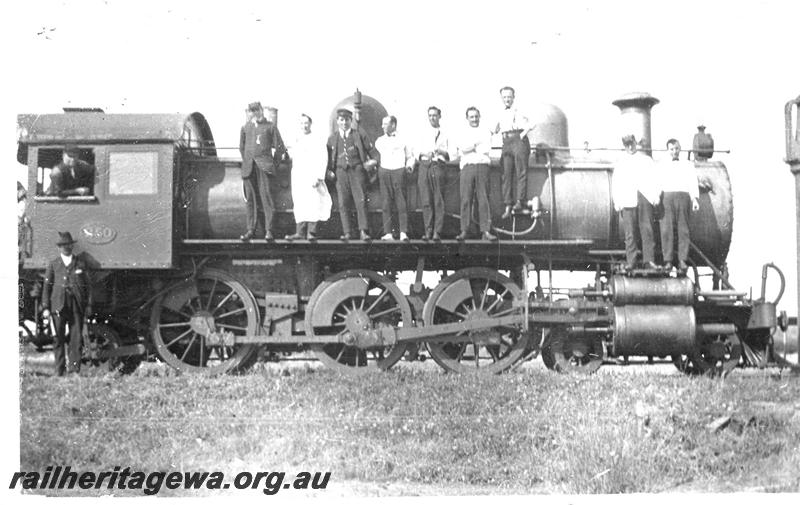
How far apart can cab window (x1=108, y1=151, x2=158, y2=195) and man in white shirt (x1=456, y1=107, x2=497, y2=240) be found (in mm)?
3816

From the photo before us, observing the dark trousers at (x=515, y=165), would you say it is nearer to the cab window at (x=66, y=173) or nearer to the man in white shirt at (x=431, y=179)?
the man in white shirt at (x=431, y=179)

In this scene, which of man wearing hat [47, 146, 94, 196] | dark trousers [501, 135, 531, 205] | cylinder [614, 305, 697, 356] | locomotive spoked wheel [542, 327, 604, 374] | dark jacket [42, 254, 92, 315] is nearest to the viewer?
cylinder [614, 305, 697, 356]

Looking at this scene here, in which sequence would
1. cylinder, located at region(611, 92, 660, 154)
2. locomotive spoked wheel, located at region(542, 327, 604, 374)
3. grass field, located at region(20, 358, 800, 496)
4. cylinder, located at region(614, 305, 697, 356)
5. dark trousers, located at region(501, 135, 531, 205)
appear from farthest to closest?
1. cylinder, located at region(611, 92, 660, 154)
2. locomotive spoked wheel, located at region(542, 327, 604, 374)
3. dark trousers, located at region(501, 135, 531, 205)
4. cylinder, located at region(614, 305, 697, 356)
5. grass field, located at region(20, 358, 800, 496)

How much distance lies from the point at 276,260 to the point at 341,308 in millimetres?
1049

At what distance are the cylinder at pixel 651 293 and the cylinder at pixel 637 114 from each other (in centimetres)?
244

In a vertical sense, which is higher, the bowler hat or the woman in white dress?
the woman in white dress

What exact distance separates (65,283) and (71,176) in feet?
4.46

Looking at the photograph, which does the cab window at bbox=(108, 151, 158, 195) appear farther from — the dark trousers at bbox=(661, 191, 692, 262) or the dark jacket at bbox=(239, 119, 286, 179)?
the dark trousers at bbox=(661, 191, 692, 262)

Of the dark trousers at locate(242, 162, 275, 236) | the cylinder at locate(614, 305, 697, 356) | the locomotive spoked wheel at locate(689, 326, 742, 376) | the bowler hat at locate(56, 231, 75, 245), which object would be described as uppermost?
the dark trousers at locate(242, 162, 275, 236)

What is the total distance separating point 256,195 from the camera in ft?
39.9

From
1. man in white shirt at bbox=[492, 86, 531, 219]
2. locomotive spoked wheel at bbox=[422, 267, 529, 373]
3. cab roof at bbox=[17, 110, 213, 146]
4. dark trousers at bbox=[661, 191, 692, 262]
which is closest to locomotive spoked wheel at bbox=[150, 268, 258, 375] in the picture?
cab roof at bbox=[17, 110, 213, 146]

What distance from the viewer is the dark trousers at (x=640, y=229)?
477 inches

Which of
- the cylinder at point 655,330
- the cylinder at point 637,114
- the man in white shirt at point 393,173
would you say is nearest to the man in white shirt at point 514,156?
the man in white shirt at point 393,173

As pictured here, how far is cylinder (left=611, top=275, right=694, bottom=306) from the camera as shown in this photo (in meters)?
11.9
